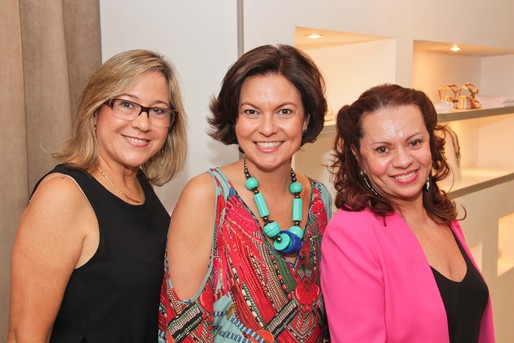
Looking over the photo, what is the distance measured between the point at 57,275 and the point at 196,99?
798 millimetres

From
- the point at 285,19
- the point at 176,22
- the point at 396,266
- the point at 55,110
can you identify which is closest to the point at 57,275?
the point at 55,110

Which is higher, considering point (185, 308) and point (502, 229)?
point (185, 308)

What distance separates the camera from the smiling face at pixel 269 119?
1.37 metres

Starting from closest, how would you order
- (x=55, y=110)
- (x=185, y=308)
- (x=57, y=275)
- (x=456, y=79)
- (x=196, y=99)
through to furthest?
(x=57, y=275)
(x=185, y=308)
(x=55, y=110)
(x=196, y=99)
(x=456, y=79)

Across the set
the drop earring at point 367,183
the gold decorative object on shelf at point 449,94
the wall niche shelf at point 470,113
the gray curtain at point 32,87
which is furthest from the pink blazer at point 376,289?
the gold decorative object on shelf at point 449,94

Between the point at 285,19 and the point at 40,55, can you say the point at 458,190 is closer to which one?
the point at 285,19

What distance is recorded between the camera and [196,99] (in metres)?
1.79

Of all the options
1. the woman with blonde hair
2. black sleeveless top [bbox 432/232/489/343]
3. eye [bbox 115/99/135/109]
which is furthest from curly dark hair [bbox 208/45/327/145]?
black sleeveless top [bbox 432/232/489/343]

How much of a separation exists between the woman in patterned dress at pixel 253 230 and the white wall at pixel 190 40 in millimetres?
291

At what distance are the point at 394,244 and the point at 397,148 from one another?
24 cm

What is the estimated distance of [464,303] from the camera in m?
1.38

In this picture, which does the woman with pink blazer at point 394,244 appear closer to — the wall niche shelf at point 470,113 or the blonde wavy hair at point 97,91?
the blonde wavy hair at point 97,91

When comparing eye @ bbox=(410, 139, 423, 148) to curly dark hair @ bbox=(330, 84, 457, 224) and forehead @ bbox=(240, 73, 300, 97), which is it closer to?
curly dark hair @ bbox=(330, 84, 457, 224)

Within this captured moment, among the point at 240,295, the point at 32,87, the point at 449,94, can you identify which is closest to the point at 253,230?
the point at 240,295
